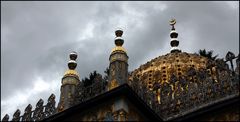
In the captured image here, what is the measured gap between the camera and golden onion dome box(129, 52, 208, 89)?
1991 cm

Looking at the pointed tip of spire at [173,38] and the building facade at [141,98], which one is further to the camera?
the pointed tip of spire at [173,38]

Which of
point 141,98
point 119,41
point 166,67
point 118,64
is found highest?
point 166,67

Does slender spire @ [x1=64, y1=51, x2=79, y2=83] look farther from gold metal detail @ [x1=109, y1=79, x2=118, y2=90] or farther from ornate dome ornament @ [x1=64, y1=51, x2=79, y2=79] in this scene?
gold metal detail @ [x1=109, y1=79, x2=118, y2=90]

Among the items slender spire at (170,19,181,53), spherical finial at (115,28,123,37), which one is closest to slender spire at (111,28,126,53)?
spherical finial at (115,28,123,37)

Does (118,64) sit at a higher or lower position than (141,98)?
higher

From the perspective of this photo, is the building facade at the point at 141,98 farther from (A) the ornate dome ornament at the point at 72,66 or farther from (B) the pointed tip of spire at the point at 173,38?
(B) the pointed tip of spire at the point at 173,38

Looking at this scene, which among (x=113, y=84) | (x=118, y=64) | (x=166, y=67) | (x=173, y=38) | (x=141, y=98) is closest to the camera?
(x=113, y=84)

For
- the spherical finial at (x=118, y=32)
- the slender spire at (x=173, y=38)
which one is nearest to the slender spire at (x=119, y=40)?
the spherical finial at (x=118, y=32)

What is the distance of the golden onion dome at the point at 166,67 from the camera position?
19.9 meters

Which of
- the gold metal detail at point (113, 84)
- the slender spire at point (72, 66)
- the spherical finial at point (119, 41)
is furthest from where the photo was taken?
the slender spire at point (72, 66)

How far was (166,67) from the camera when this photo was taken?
2033cm

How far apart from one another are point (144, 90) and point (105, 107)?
229cm

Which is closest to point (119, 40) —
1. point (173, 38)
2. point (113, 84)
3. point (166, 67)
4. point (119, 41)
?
point (119, 41)

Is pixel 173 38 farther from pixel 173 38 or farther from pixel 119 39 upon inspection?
pixel 119 39
